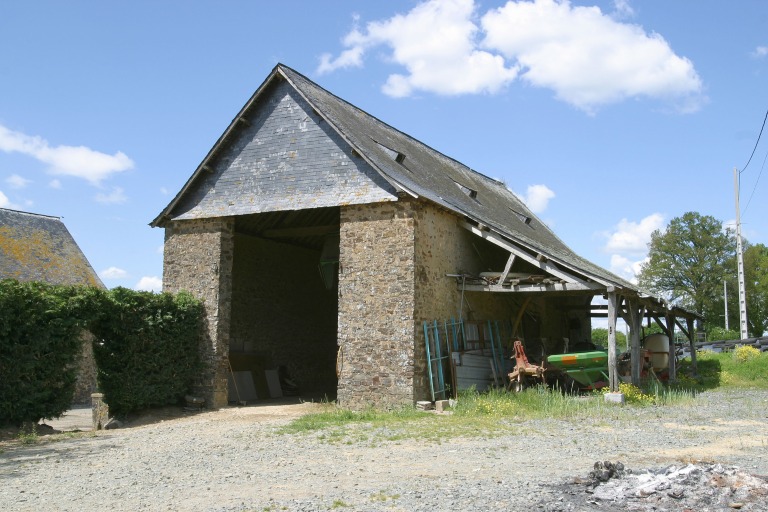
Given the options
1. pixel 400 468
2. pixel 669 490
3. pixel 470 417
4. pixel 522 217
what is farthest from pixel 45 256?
pixel 669 490

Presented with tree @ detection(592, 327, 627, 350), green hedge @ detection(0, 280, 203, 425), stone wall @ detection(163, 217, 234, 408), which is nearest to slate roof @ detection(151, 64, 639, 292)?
stone wall @ detection(163, 217, 234, 408)

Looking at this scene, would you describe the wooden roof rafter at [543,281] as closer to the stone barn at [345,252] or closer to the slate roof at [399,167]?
the stone barn at [345,252]

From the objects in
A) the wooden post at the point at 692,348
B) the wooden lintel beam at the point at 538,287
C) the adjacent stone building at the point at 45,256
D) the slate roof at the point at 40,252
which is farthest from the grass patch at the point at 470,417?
the slate roof at the point at 40,252

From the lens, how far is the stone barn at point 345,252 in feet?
45.7

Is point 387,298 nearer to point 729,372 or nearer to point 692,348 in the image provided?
point 692,348

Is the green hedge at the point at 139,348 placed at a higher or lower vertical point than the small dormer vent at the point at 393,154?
lower

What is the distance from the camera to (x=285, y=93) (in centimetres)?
1598

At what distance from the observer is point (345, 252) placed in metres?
14.5

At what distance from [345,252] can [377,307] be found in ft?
4.46

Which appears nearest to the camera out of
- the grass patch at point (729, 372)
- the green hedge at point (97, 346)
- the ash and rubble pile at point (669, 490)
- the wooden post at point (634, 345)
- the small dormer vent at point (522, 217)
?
the ash and rubble pile at point (669, 490)

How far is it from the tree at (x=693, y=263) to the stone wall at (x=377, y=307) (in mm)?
45610

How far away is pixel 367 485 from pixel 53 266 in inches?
773

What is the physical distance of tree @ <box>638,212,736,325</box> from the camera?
5375 centimetres

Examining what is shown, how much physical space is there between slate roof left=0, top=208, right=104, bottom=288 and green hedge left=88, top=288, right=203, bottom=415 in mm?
8572
